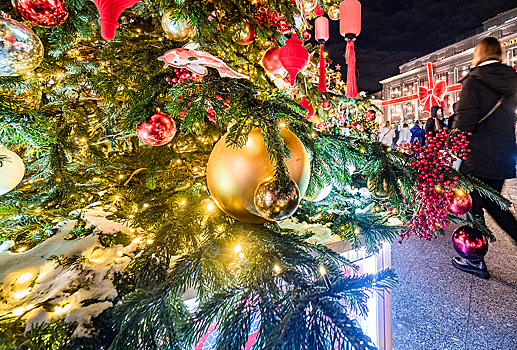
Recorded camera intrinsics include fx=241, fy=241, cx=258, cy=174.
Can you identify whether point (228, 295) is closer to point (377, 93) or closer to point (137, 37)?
point (137, 37)

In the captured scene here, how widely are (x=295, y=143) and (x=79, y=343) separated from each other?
0.58 meters

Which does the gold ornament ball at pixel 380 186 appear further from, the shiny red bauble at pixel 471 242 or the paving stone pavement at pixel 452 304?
the shiny red bauble at pixel 471 242

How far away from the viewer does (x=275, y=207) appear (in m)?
0.48

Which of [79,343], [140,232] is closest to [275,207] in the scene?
[79,343]

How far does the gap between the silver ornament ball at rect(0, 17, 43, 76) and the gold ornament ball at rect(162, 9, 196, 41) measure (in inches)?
15.7

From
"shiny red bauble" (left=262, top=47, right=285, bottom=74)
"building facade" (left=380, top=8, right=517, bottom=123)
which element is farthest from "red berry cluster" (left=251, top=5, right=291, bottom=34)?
"building facade" (left=380, top=8, right=517, bottom=123)

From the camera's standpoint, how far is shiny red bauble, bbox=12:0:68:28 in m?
0.67

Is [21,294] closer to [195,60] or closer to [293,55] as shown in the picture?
[195,60]

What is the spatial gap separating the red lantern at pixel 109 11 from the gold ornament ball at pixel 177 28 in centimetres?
20

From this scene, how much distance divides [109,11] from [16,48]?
0.81 ft

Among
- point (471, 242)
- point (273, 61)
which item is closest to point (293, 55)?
point (273, 61)

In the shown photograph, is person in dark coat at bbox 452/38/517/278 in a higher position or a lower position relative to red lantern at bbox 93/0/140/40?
lower

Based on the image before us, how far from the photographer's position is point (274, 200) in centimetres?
47

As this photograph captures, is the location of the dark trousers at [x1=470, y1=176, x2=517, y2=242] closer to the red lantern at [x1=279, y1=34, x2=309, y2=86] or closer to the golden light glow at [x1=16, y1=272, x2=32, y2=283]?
the red lantern at [x1=279, y1=34, x2=309, y2=86]
